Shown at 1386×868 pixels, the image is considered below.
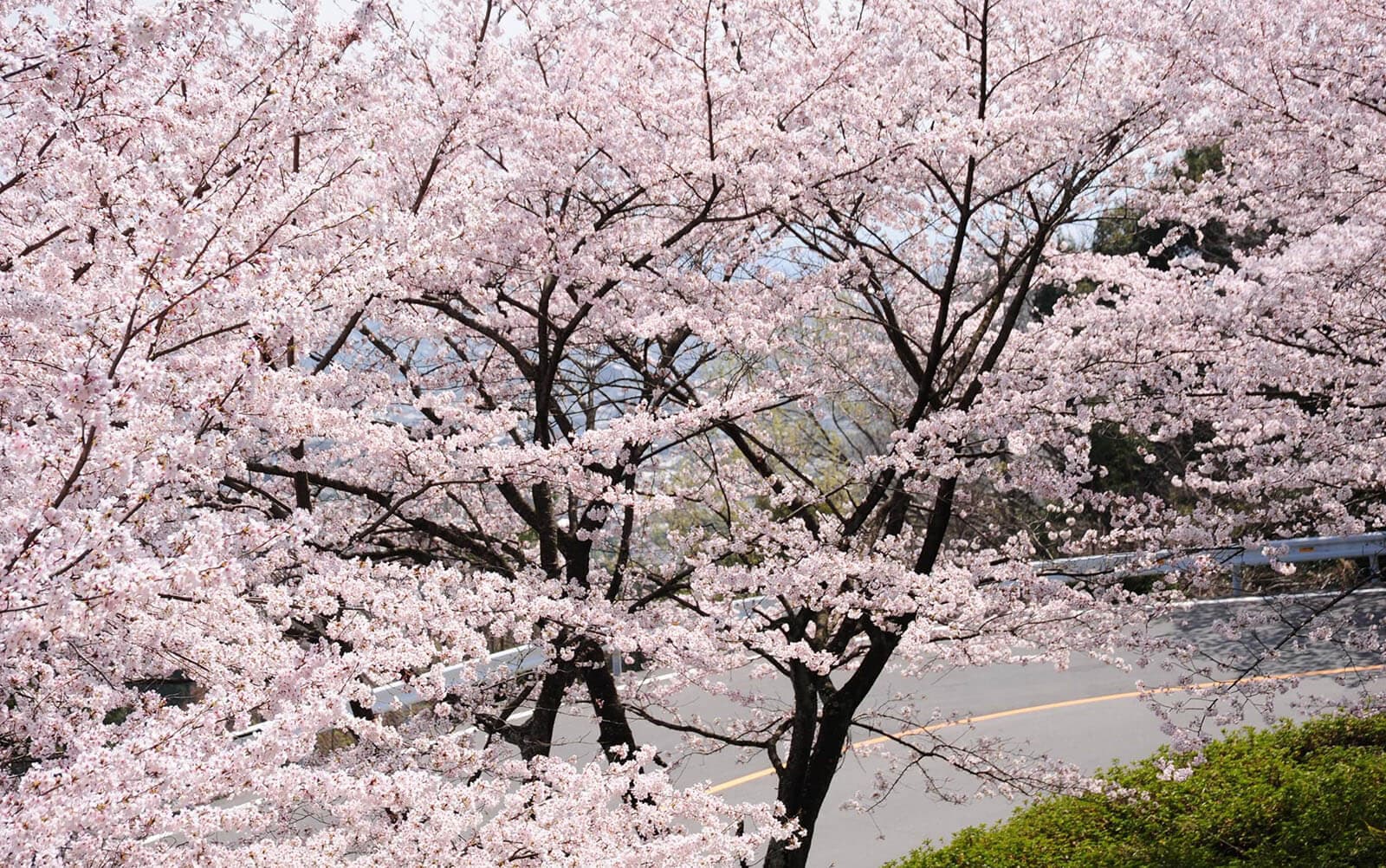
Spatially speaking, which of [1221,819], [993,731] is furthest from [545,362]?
[993,731]

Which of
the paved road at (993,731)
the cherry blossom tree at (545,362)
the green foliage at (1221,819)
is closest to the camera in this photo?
the cherry blossom tree at (545,362)

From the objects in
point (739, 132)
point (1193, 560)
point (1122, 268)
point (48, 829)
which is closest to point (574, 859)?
point (48, 829)

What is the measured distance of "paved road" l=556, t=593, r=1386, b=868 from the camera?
9.83 meters

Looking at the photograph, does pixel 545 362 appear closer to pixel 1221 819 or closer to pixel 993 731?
pixel 1221 819

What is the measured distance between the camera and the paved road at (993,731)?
32.2ft

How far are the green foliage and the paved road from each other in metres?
0.71

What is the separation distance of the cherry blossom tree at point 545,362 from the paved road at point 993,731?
89.8 inches

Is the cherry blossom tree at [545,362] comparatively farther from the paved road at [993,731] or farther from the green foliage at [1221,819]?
the paved road at [993,731]

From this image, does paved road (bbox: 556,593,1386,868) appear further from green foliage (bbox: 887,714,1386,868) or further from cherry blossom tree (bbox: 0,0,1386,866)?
cherry blossom tree (bbox: 0,0,1386,866)

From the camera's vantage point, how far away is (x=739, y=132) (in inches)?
230

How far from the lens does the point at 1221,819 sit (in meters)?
7.79

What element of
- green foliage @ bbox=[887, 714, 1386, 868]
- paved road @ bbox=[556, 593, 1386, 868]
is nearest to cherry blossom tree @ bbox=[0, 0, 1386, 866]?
green foliage @ bbox=[887, 714, 1386, 868]

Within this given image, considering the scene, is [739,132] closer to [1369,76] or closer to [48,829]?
[1369,76]

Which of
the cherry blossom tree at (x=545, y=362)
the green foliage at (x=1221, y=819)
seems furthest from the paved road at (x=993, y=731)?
the cherry blossom tree at (x=545, y=362)
